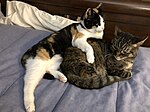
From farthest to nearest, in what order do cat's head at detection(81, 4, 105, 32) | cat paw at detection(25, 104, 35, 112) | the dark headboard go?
the dark headboard < cat's head at detection(81, 4, 105, 32) < cat paw at detection(25, 104, 35, 112)

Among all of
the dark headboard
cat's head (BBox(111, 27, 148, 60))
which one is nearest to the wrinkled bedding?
cat's head (BBox(111, 27, 148, 60))

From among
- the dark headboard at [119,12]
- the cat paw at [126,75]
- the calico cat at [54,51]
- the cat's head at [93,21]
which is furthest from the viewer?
the dark headboard at [119,12]

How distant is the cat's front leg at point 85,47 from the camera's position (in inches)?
50.0

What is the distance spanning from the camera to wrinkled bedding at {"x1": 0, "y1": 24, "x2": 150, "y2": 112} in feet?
3.33

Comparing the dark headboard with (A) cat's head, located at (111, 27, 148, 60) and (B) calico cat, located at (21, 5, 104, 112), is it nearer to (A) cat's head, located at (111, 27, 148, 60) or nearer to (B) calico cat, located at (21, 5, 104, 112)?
(B) calico cat, located at (21, 5, 104, 112)

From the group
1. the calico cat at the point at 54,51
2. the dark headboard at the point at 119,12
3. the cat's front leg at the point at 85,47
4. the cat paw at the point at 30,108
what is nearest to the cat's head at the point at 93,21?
the calico cat at the point at 54,51

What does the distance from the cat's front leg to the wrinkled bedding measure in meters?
0.20

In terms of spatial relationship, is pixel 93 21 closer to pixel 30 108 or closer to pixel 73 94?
pixel 73 94

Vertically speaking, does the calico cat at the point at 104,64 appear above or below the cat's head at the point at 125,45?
below

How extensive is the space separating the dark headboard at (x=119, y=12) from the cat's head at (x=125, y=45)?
0.56m

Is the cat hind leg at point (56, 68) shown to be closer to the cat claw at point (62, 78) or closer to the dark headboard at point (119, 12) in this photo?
the cat claw at point (62, 78)

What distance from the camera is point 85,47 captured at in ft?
4.38

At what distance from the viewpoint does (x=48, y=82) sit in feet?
3.90

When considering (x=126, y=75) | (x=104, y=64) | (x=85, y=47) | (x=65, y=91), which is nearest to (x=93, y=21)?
(x=85, y=47)
